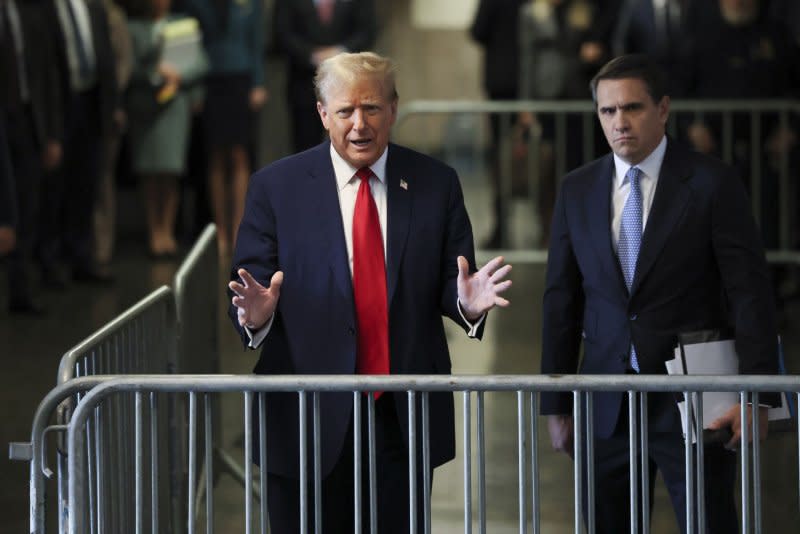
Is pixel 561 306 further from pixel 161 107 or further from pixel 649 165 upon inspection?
pixel 161 107

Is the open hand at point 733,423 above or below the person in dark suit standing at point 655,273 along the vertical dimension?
below

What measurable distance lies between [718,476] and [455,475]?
2788mm

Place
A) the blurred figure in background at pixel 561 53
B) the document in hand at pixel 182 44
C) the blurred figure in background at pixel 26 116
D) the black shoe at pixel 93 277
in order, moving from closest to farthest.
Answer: the blurred figure in background at pixel 26 116 < the black shoe at pixel 93 277 < the blurred figure in background at pixel 561 53 < the document in hand at pixel 182 44

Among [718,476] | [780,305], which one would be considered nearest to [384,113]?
[718,476]

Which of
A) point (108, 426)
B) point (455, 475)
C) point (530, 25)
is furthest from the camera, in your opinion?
point (530, 25)

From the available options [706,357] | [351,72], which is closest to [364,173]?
[351,72]

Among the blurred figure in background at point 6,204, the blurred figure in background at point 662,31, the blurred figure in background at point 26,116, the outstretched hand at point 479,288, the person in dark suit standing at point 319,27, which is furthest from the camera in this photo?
the person in dark suit standing at point 319,27

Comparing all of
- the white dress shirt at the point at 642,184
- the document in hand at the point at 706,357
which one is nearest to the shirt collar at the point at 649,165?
the white dress shirt at the point at 642,184

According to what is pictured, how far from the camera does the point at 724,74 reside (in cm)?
1072

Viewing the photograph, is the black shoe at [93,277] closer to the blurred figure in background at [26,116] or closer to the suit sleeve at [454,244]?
the blurred figure in background at [26,116]

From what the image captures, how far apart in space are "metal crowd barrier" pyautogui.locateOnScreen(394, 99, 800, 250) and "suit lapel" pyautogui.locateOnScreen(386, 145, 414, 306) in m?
6.41

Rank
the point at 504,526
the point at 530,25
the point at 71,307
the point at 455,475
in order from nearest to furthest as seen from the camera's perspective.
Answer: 1. the point at 504,526
2. the point at 455,475
3. the point at 71,307
4. the point at 530,25

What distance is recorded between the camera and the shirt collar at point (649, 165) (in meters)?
4.96

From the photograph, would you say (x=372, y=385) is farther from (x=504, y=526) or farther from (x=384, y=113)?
(x=504, y=526)
